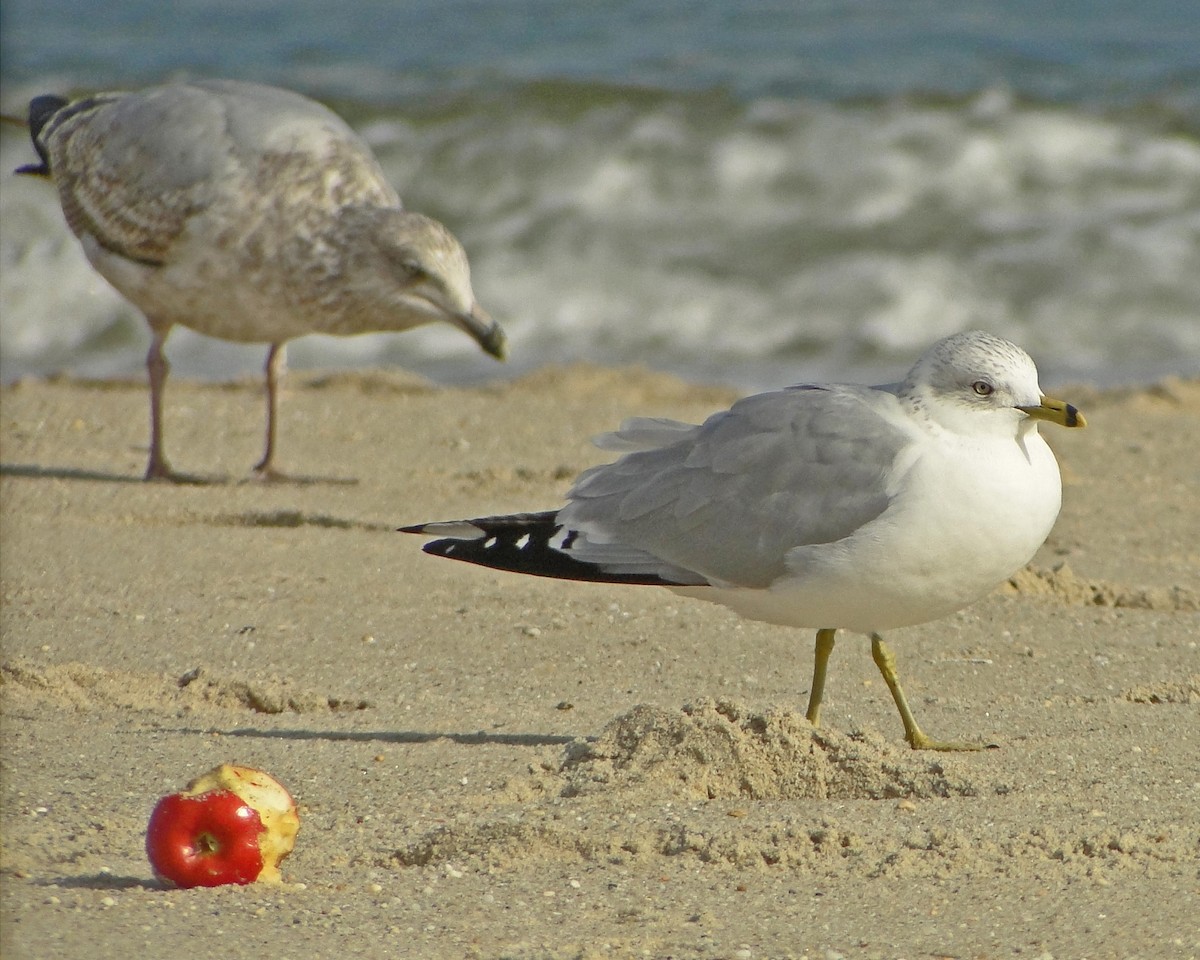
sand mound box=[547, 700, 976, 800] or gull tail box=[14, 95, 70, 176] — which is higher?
gull tail box=[14, 95, 70, 176]

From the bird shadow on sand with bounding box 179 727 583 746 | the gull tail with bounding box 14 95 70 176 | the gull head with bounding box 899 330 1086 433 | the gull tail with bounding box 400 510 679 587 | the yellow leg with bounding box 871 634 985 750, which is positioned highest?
the gull head with bounding box 899 330 1086 433

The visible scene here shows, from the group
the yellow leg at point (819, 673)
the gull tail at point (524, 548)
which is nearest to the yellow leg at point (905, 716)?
the yellow leg at point (819, 673)

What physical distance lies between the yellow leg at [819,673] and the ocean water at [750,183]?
554cm

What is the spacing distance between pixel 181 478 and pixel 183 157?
1.26m

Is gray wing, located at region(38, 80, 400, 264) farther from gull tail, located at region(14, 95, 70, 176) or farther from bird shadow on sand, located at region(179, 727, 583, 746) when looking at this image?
bird shadow on sand, located at region(179, 727, 583, 746)

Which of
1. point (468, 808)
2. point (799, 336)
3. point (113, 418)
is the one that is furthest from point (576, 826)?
point (799, 336)

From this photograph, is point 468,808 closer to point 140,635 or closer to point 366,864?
point 366,864

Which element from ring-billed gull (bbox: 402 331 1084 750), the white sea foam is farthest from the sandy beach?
the white sea foam

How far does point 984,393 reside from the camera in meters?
3.79

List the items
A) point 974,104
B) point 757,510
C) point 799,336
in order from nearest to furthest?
point 757,510, point 799,336, point 974,104

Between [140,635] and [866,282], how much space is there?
7314 millimetres

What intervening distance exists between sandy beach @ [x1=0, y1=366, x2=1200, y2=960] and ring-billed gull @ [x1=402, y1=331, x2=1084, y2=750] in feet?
0.42

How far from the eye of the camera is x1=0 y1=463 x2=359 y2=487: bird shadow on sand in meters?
6.68

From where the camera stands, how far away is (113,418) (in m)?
7.94
